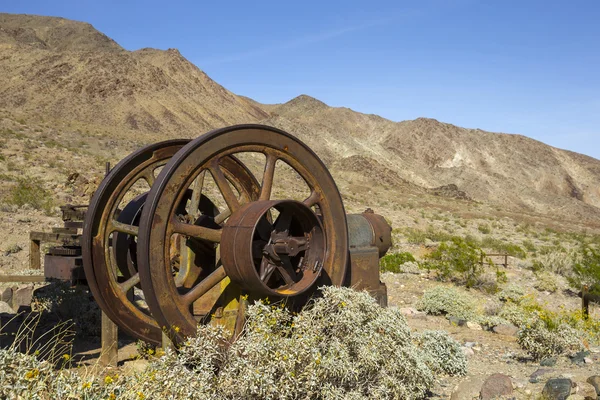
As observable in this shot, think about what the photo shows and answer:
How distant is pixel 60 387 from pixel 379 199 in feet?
106

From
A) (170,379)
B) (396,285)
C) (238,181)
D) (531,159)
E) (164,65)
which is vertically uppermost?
(164,65)

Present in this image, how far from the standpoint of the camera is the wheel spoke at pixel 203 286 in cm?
460

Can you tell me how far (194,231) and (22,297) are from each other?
492cm

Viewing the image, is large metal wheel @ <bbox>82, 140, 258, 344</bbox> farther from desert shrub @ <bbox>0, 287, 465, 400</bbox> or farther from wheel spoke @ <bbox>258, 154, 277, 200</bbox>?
desert shrub @ <bbox>0, 287, 465, 400</bbox>

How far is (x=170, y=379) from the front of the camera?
12.7 ft

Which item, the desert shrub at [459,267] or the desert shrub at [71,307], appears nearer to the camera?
the desert shrub at [71,307]

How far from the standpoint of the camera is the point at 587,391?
4988 millimetres

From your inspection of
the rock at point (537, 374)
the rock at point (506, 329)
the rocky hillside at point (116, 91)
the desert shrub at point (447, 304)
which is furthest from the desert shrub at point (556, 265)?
the rocky hillside at point (116, 91)

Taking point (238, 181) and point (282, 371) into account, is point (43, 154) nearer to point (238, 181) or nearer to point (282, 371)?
point (238, 181)

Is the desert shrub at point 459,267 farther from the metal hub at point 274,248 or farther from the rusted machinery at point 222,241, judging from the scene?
the metal hub at point 274,248

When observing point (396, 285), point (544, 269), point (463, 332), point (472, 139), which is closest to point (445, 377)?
point (463, 332)

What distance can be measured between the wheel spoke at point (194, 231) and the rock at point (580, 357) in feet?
14.0

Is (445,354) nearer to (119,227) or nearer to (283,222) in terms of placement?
(283,222)

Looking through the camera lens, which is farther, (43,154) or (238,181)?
(43,154)
